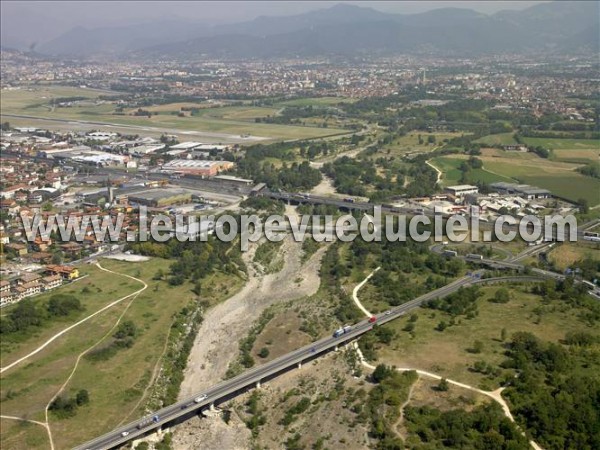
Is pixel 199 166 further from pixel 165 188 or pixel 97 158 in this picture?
pixel 97 158

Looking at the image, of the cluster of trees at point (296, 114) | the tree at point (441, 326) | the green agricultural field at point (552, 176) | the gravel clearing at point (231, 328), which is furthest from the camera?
the cluster of trees at point (296, 114)

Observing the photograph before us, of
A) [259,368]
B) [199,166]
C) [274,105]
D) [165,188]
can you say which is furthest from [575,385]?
[274,105]

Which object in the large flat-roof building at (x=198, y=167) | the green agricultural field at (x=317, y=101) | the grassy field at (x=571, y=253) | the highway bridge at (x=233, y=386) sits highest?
the green agricultural field at (x=317, y=101)

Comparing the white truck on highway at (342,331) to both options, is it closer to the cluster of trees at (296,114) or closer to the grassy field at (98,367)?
the grassy field at (98,367)

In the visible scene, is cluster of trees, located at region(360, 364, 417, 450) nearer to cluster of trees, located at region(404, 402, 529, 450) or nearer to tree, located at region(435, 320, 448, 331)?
cluster of trees, located at region(404, 402, 529, 450)

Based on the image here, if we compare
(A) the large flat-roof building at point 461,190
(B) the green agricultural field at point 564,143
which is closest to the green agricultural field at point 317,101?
(B) the green agricultural field at point 564,143
